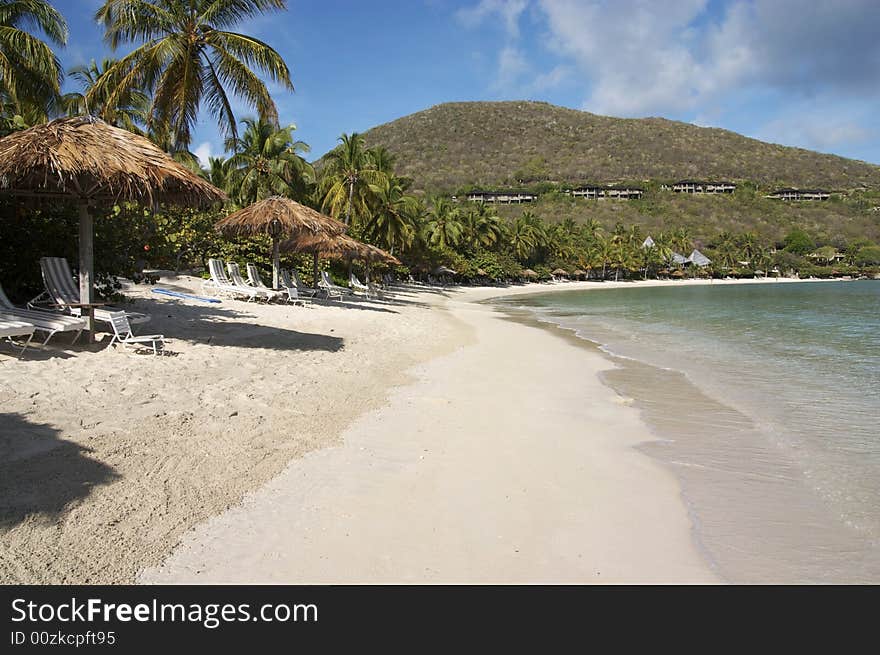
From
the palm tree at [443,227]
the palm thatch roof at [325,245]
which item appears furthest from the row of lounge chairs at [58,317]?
the palm tree at [443,227]

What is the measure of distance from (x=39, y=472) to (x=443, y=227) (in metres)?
43.1

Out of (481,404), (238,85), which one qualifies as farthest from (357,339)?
(238,85)

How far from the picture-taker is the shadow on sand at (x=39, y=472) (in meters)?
3.20

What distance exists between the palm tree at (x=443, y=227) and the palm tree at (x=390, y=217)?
10.1 m

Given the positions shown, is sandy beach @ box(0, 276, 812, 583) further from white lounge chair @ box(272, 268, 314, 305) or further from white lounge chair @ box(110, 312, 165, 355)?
white lounge chair @ box(272, 268, 314, 305)

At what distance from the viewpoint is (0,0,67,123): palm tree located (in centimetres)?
1349

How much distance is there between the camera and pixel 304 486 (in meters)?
4.00

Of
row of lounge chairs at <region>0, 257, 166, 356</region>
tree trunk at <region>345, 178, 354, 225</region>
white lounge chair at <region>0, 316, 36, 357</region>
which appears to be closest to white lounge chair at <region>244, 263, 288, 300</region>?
row of lounge chairs at <region>0, 257, 166, 356</region>

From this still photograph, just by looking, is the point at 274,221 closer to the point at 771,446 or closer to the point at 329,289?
the point at 329,289

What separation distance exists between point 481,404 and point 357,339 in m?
4.63

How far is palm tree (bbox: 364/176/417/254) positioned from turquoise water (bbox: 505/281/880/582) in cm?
1811

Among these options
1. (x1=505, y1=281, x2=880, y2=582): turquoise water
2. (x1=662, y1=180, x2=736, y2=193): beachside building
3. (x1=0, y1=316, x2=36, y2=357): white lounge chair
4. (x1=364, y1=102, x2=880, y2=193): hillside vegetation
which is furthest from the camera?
(x1=364, y1=102, x2=880, y2=193): hillside vegetation
